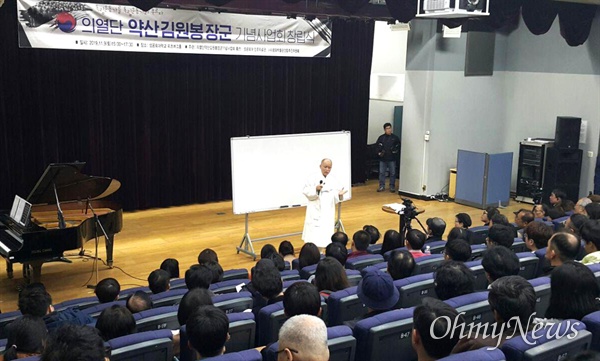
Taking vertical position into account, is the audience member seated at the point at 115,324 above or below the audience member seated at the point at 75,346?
below

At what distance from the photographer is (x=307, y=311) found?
148 inches

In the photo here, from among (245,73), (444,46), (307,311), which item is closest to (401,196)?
(444,46)

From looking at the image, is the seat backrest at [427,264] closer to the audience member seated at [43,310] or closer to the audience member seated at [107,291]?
the audience member seated at [107,291]

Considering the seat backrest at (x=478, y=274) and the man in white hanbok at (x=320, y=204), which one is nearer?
the seat backrest at (x=478, y=274)

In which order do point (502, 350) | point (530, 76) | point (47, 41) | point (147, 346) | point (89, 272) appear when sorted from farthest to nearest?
point (530, 76), point (47, 41), point (89, 272), point (147, 346), point (502, 350)

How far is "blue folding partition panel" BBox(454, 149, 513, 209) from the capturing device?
1202cm

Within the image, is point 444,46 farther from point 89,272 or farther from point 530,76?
point 89,272

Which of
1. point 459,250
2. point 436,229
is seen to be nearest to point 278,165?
point 436,229

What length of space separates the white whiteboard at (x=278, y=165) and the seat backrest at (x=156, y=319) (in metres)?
4.20

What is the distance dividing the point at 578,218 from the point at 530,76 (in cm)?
699

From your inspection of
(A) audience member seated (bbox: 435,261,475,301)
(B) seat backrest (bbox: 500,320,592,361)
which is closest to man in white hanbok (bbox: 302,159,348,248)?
(A) audience member seated (bbox: 435,261,475,301)

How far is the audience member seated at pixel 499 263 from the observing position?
455 centimetres

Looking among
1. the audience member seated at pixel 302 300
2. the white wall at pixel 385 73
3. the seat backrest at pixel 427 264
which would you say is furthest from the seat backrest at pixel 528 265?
the white wall at pixel 385 73

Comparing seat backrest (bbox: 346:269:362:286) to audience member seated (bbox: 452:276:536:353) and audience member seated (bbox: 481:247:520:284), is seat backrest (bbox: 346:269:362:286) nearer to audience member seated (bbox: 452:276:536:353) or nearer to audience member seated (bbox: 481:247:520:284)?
audience member seated (bbox: 481:247:520:284)
